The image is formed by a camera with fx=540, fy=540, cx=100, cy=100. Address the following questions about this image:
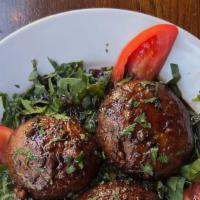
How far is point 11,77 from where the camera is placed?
2393mm

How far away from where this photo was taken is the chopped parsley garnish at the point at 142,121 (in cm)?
207

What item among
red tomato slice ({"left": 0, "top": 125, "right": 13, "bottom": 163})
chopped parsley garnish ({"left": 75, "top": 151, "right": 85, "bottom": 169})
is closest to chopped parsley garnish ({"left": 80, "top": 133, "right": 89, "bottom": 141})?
chopped parsley garnish ({"left": 75, "top": 151, "right": 85, "bottom": 169})

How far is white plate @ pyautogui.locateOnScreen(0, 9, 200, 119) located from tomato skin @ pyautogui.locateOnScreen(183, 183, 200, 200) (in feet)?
1.15

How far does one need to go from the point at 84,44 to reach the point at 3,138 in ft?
1.78

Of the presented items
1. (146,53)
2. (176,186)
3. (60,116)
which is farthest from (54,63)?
(176,186)

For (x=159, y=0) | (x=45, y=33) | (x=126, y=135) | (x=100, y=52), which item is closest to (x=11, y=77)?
(x=45, y=33)

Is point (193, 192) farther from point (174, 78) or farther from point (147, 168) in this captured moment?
point (174, 78)

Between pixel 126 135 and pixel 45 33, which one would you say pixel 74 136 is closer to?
pixel 126 135

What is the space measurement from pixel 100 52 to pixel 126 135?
1.58 feet

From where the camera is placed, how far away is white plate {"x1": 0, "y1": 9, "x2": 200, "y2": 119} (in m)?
2.36

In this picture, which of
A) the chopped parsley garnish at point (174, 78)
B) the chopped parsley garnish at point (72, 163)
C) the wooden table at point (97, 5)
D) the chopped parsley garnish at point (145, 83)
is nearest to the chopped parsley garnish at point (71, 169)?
the chopped parsley garnish at point (72, 163)

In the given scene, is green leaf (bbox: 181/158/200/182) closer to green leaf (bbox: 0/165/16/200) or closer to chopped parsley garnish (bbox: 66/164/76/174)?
chopped parsley garnish (bbox: 66/164/76/174)

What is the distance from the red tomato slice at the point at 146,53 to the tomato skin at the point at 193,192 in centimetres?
50

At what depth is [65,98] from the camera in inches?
93.7
